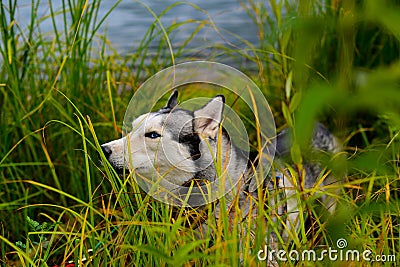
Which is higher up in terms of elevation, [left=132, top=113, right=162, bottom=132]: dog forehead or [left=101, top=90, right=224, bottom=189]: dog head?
[left=132, top=113, right=162, bottom=132]: dog forehead

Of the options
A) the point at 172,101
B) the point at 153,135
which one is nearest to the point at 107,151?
the point at 153,135

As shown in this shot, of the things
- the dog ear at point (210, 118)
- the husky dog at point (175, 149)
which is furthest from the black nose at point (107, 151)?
the dog ear at point (210, 118)

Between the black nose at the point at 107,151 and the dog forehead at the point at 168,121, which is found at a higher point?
the dog forehead at the point at 168,121

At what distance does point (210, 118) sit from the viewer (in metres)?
1.93

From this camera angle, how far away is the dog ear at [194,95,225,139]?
1913 millimetres

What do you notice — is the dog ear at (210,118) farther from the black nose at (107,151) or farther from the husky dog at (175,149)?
the black nose at (107,151)

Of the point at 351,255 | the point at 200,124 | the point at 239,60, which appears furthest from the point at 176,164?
the point at 239,60

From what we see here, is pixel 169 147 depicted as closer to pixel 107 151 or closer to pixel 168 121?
pixel 168 121

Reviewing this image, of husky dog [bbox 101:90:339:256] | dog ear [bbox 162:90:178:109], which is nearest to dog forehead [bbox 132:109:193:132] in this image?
husky dog [bbox 101:90:339:256]

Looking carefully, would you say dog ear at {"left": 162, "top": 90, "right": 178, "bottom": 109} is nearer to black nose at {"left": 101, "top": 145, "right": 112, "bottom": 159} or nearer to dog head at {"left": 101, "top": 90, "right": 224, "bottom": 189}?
dog head at {"left": 101, "top": 90, "right": 224, "bottom": 189}

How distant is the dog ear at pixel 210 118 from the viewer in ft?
6.28

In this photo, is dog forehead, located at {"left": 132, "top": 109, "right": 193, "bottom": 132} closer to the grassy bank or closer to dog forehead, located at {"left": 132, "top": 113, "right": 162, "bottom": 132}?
dog forehead, located at {"left": 132, "top": 113, "right": 162, "bottom": 132}

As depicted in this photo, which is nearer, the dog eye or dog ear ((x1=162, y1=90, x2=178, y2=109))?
the dog eye

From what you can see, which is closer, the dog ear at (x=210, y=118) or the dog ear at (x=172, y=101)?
the dog ear at (x=210, y=118)
